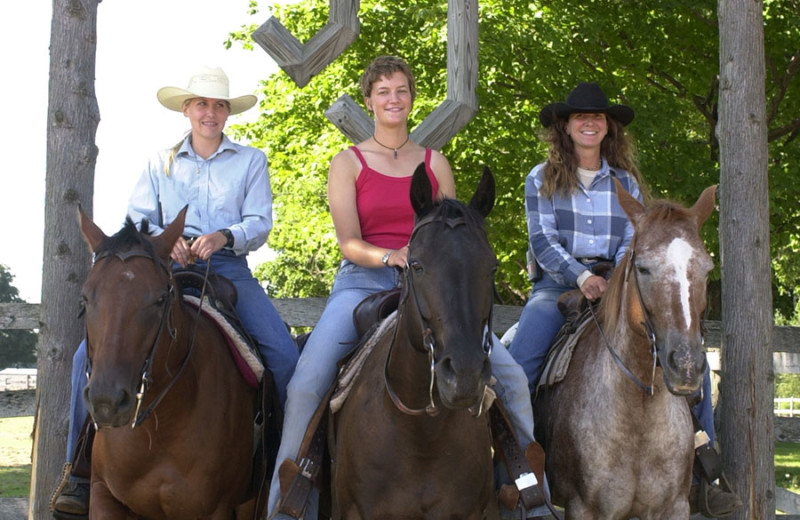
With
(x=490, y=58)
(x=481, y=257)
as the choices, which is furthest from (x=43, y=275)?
(x=490, y=58)

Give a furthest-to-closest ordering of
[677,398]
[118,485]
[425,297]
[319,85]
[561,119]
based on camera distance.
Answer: [319,85] → [561,119] → [677,398] → [118,485] → [425,297]

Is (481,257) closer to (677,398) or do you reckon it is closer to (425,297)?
(425,297)

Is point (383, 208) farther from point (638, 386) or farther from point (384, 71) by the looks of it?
point (638, 386)

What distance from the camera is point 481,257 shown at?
3.72 metres

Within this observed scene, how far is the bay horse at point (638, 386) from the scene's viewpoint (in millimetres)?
4426

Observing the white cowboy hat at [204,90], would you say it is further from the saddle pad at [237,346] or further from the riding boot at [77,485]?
the riding boot at [77,485]

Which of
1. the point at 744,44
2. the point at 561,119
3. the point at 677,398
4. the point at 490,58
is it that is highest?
the point at 490,58

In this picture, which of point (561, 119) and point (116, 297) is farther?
point (561, 119)

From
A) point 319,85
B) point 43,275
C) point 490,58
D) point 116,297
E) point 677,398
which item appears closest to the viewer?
point 116,297

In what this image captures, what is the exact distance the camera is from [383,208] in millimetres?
5246

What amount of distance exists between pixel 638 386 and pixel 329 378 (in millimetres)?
1679

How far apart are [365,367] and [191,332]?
3.08ft

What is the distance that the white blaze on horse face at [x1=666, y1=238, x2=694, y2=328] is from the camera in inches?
171

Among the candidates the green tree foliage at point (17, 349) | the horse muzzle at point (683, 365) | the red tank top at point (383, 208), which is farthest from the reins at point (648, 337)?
the green tree foliage at point (17, 349)
